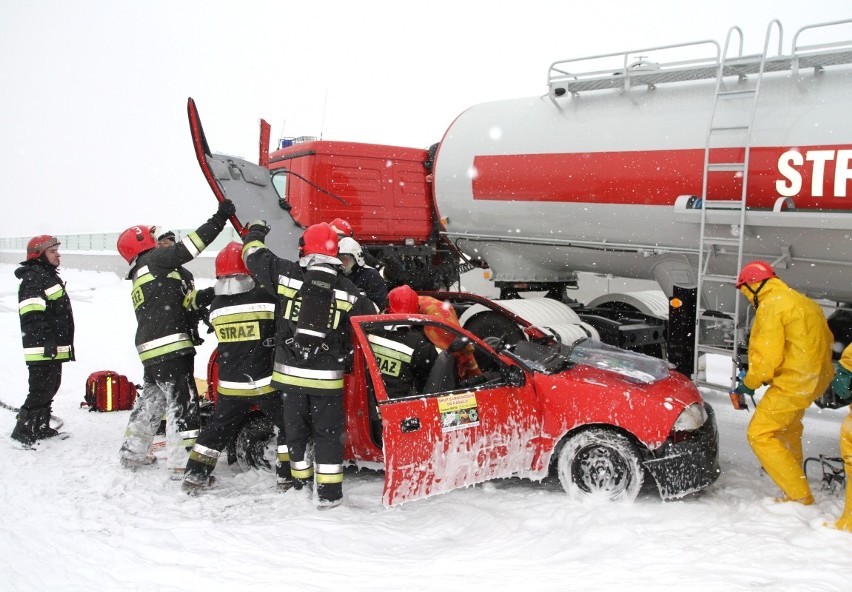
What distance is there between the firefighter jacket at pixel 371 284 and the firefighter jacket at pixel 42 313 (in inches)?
108

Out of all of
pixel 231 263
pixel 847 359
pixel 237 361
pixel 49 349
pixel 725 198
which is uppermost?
pixel 725 198

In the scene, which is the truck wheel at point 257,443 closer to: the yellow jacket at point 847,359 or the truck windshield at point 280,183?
the yellow jacket at point 847,359

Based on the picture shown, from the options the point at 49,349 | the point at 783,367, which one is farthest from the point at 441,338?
the point at 49,349

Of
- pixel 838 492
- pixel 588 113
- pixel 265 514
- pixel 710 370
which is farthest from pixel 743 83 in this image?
pixel 265 514

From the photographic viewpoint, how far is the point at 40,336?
6344mm

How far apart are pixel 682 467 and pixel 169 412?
153 inches

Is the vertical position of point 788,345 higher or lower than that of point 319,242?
lower

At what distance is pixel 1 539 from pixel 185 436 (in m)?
1.65

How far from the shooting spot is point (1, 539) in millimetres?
4168

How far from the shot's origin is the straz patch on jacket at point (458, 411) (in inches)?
181

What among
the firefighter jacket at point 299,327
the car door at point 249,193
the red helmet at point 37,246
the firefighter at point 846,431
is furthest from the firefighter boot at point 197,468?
the firefighter at point 846,431

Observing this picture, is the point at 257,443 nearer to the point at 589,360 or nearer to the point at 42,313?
the point at 42,313

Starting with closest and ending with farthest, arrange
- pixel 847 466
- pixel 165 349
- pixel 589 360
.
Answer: pixel 847 466, pixel 589 360, pixel 165 349

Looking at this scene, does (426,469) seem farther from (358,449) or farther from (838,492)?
(838,492)
